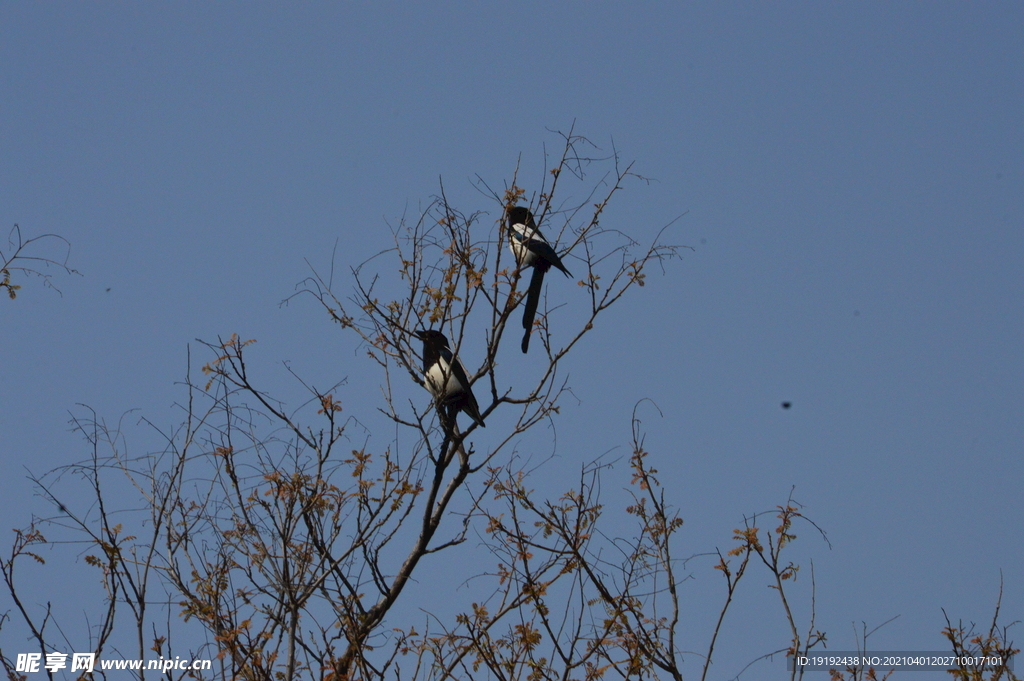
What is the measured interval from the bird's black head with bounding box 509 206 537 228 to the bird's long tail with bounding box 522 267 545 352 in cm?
95

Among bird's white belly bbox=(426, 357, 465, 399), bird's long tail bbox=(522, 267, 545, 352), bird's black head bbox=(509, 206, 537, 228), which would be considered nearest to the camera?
bird's white belly bbox=(426, 357, 465, 399)

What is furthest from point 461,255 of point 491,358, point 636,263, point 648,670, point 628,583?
point 648,670

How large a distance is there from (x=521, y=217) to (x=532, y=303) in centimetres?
122

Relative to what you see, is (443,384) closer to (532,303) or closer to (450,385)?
(450,385)

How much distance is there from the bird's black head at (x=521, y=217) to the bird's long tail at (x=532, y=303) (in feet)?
3.12

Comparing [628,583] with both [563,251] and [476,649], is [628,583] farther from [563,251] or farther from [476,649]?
[563,251]

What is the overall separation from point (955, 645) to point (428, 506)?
2472 millimetres

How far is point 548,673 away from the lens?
4.31 metres

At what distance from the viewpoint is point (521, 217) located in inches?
211

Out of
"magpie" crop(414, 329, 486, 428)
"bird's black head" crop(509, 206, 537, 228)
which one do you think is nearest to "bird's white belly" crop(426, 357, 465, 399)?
"magpie" crop(414, 329, 486, 428)

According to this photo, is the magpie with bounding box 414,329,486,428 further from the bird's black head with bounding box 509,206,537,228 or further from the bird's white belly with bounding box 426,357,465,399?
the bird's black head with bounding box 509,206,537,228

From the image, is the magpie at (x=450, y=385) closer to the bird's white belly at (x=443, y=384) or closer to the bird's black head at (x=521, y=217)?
the bird's white belly at (x=443, y=384)

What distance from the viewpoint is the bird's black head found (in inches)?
192

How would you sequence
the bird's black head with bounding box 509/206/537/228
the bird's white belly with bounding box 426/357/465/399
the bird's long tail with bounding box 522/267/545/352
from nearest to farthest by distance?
the bird's white belly with bounding box 426/357/465/399
the bird's black head with bounding box 509/206/537/228
the bird's long tail with bounding box 522/267/545/352
